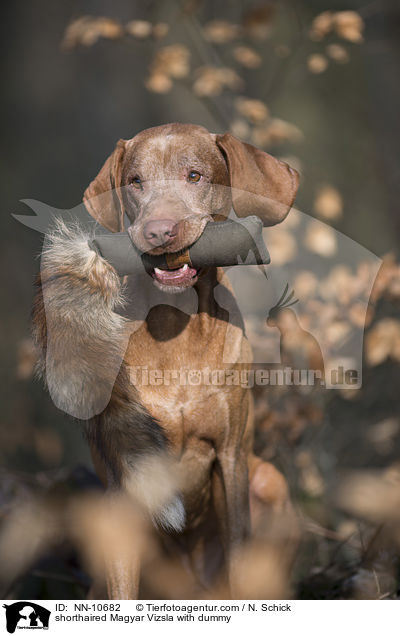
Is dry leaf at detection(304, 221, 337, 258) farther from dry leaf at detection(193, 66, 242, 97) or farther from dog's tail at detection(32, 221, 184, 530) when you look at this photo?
dog's tail at detection(32, 221, 184, 530)

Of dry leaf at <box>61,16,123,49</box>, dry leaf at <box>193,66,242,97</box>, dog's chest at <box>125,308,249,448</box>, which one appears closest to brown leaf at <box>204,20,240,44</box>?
dry leaf at <box>193,66,242,97</box>

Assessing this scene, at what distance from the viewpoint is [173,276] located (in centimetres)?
197

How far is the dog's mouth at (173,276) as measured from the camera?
6.47ft

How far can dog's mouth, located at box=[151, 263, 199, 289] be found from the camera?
1973mm

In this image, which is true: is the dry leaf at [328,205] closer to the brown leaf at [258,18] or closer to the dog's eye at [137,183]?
the brown leaf at [258,18]

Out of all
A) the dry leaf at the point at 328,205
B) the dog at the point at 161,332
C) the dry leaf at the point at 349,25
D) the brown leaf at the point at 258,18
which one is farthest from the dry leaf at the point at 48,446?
the dry leaf at the point at 349,25

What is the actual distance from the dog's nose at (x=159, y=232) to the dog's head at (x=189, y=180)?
109 mm

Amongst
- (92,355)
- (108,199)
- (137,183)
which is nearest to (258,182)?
(137,183)

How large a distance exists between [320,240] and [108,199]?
4.83ft

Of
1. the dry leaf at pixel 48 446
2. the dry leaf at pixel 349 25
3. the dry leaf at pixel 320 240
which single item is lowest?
the dry leaf at pixel 48 446

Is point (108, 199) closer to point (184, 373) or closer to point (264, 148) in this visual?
point (184, 373)

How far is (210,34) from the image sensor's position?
3992 mm
